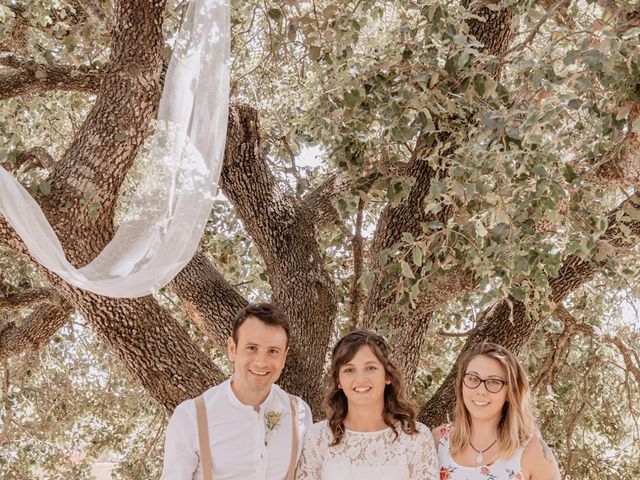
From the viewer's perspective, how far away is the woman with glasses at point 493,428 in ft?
9.32

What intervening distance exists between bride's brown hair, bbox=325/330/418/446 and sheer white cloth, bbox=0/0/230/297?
74cm

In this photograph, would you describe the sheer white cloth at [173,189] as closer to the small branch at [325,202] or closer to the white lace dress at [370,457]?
the white lace dress at [370,457]

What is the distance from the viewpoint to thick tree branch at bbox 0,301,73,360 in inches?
242

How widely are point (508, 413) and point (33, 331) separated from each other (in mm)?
4216

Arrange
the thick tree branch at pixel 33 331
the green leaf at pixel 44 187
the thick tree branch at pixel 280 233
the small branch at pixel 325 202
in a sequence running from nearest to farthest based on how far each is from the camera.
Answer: the green leaf at pixel 44 187 → the thick tree branch at pixel 280 233 → the small branch at pixel 325 202 → the thick tree branch at pixel 33 331

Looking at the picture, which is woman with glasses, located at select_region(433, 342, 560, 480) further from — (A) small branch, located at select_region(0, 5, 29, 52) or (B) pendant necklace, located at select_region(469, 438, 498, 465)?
(A) small branch, located at select_region(0, 5, 29, 52)

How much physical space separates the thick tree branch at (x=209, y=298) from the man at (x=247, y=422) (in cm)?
193

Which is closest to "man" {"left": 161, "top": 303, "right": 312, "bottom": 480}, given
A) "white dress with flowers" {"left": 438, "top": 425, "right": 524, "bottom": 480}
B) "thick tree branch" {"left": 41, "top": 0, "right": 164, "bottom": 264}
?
"white dress with flowers" {"left": 438, "top": 425, "right": 524, "bottom": 480}

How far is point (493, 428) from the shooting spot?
9.56 feet

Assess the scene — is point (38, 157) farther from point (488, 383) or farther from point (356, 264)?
point (488, 383)

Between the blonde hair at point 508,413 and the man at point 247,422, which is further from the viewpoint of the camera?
the blonde hair at point 508,413

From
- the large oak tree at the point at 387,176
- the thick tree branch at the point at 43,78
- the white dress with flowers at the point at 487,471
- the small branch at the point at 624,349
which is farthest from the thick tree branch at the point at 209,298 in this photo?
the small branch at the point at 624,349

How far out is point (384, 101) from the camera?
3.55 meters

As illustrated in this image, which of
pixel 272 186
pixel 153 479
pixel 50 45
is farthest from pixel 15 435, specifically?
pixel 272 186
